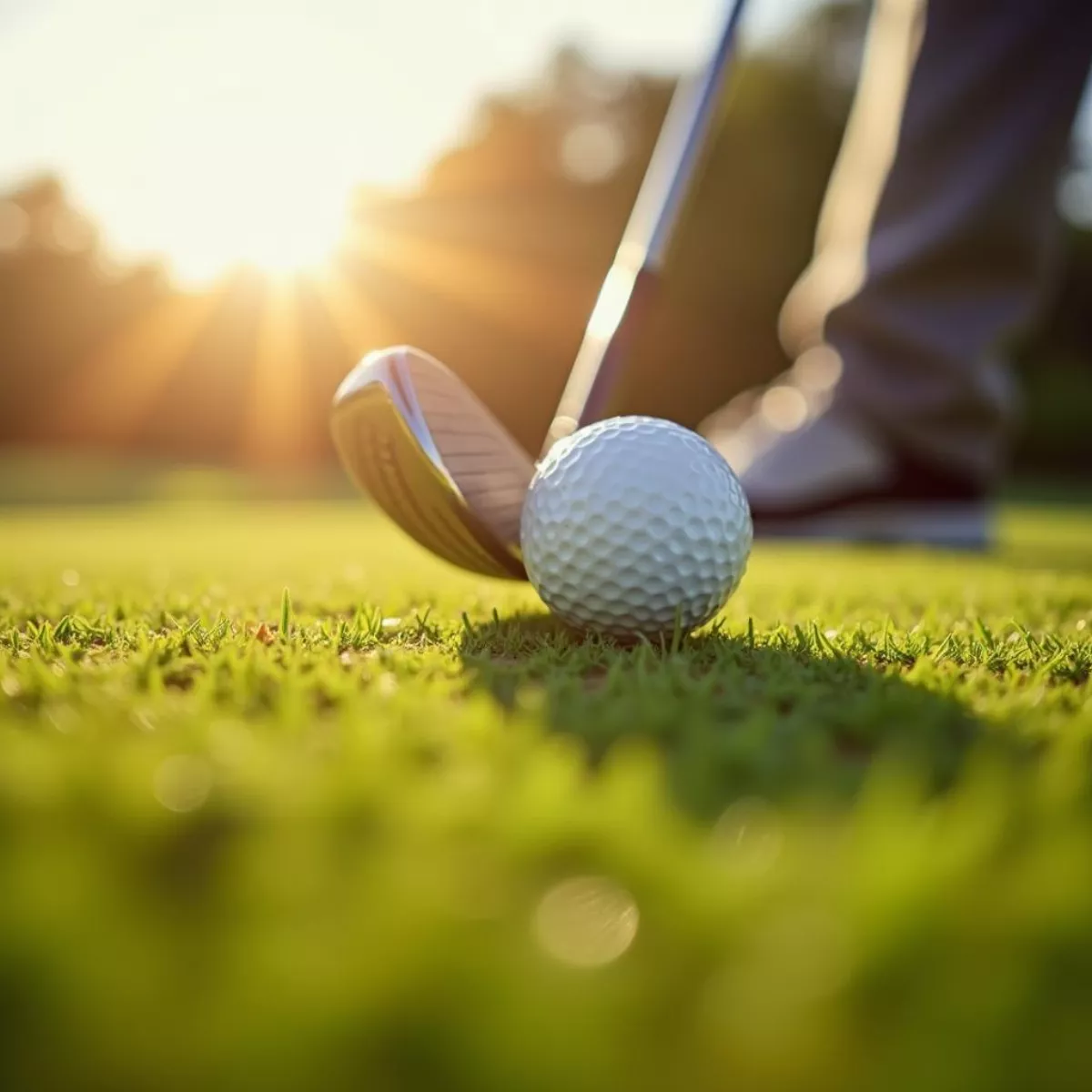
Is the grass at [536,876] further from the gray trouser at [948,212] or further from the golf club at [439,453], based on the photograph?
the gray trouser at [948,212]

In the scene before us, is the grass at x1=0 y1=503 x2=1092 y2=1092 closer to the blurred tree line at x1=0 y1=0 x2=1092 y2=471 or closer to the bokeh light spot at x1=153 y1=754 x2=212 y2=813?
the bokeh light spot at x1=153 y1=754 x2=212 y2=813

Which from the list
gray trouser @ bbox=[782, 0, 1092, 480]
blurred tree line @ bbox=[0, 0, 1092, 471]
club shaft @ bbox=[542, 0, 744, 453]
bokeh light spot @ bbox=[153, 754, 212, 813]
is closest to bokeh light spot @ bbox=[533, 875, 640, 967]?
bokeh light spot @ bbox=[153, 754, 212, 813]

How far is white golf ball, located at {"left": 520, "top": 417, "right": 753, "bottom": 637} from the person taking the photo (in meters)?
1.75

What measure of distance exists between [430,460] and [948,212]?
2949 mm

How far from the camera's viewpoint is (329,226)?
14.2 meters

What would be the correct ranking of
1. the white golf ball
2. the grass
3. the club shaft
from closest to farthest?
the grass < the white golf ball < the club shaft

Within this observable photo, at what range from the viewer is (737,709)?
130cm

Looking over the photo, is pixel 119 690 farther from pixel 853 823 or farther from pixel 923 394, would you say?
pixel 923 394

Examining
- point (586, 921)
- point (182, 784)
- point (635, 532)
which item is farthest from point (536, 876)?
point (635, 532)

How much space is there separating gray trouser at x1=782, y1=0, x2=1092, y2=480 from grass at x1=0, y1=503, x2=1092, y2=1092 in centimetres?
285

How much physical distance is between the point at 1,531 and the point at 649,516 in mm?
4942

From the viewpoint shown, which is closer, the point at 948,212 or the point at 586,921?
the point at 586,921

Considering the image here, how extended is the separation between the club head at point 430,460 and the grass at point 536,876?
449 mm

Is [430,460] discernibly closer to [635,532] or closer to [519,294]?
[635,532]
